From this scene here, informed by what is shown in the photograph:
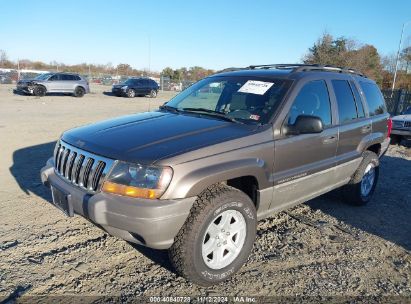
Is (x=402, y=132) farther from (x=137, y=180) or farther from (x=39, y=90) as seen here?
(x=39, y=90)

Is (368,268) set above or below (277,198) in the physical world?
below

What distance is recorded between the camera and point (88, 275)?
3.29m

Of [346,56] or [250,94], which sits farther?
[346,56]

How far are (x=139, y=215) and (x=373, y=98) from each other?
4.20 m

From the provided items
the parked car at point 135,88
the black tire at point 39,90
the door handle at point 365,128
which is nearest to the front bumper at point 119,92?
the parked car at point 135,88

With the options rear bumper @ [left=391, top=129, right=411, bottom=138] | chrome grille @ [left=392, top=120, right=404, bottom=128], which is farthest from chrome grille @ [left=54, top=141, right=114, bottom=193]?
chrome grille @ [left=392, top=120, right=404, bottom=128]

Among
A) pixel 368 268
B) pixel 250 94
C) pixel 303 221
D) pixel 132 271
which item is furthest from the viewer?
pixel 303 221

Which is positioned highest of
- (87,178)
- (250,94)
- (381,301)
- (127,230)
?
(250,94)

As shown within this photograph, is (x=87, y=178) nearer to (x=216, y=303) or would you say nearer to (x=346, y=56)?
(x=216, y=303)

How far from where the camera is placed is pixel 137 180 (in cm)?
288

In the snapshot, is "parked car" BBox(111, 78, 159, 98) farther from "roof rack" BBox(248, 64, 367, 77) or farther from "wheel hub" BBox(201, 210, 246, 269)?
"wheel hub" BBox(201, 210, 246, 269)

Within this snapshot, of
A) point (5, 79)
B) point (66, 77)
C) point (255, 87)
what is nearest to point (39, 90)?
point (66, 77)

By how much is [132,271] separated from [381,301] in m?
2.17

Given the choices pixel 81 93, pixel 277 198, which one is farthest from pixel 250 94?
pixel 81 93
